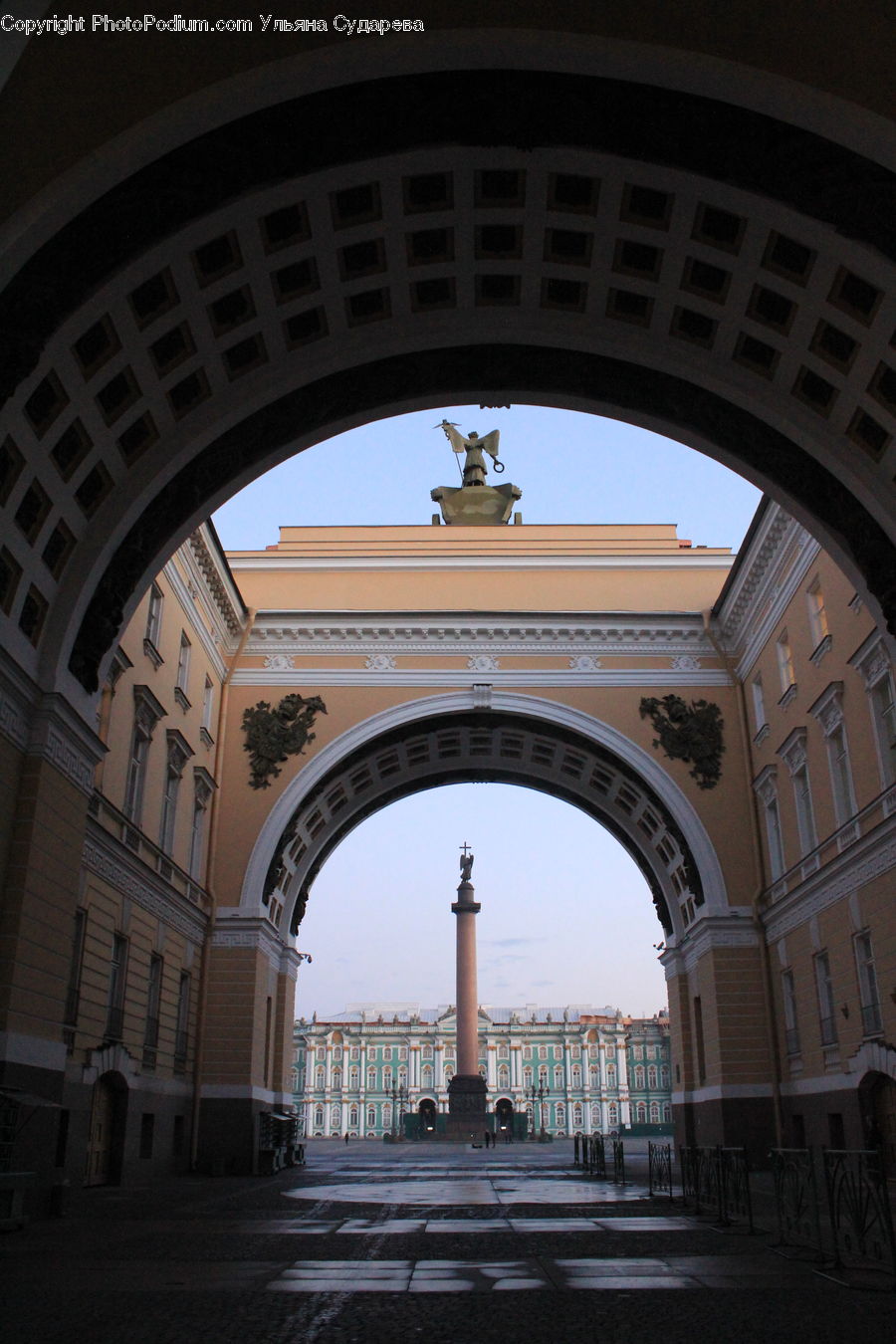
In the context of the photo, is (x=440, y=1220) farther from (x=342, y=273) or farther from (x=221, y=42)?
(x=221, y=42)

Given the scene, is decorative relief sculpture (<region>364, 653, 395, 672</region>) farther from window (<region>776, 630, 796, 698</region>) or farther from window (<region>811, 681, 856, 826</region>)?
window (<region>811, 681, 856, 826</region>)

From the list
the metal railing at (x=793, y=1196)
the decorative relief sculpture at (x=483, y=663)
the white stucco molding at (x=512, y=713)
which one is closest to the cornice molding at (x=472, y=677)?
the decorative relief sculpture at (x=483, y=663)

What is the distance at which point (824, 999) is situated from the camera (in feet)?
84.3

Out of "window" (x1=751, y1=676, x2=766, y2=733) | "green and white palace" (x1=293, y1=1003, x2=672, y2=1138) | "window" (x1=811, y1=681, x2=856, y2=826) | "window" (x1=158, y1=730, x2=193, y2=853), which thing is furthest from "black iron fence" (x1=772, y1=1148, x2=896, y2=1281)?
"green and white palace" (x1=293, y1=1003, x2=672, y2=1138)

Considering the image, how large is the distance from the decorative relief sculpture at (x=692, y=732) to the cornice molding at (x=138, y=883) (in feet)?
46.0

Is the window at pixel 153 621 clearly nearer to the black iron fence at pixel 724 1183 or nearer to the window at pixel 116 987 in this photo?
the window at pixel 116 987

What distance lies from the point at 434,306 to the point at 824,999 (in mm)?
17986

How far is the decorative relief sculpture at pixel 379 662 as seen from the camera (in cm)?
3419

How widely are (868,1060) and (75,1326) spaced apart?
18512mm

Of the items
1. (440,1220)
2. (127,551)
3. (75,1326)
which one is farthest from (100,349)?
(440,1220)

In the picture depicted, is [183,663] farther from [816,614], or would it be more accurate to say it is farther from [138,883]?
[816,614]

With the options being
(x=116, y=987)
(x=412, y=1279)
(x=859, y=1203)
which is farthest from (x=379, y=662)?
(x=412, y=1279)

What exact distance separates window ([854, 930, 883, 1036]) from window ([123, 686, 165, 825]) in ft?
51.1

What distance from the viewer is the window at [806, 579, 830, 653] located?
2576cm
